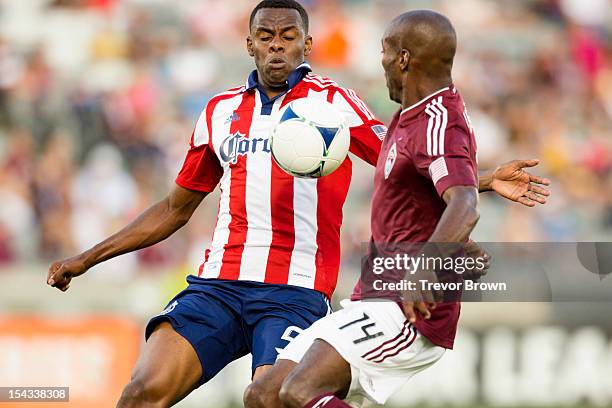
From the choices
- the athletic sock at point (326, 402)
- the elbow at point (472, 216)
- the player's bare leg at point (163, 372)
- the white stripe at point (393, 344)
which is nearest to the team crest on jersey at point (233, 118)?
the player's bare leg at point (163, 372)

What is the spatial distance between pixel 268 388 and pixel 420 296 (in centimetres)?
115

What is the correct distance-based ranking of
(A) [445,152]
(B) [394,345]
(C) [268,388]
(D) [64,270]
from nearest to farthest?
(A) [445,152]
(B) [394,345]
(C) [268,388]
(D) [64,270]

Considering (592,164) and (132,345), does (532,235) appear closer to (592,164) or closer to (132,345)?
(592,164)

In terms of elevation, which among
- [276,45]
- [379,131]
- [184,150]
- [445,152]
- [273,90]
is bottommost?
[445,152]

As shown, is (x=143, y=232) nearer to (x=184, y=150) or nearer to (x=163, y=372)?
(x=163, y=372)

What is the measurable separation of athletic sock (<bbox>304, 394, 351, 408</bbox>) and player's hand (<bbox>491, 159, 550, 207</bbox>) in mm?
1448

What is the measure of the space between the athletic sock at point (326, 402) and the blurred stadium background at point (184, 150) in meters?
5.04

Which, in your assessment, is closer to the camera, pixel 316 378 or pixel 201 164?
pixel 316 378

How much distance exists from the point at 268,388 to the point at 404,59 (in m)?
1.65

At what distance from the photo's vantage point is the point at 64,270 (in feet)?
21.6

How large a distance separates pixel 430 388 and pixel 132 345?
8.50 ft

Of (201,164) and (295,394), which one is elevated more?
(201,164)

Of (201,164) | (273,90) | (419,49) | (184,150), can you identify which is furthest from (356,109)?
(184,150)

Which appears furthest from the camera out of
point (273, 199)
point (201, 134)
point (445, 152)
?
point (201, 134)
